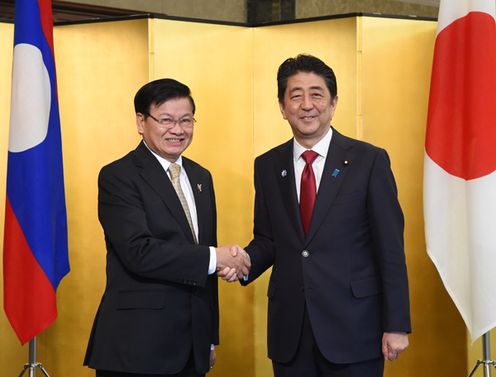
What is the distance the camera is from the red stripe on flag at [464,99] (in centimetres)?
362

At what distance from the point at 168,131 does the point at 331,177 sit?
1.90 feet

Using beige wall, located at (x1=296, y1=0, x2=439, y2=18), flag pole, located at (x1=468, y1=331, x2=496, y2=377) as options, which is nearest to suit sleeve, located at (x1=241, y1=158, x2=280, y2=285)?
flag pole, located at (x1=468, y1=331, x2=496, y2=377)

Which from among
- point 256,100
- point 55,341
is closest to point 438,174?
point 256,100

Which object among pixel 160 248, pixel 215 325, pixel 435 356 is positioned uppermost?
pixel 160 248

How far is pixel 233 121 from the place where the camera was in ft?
14.1

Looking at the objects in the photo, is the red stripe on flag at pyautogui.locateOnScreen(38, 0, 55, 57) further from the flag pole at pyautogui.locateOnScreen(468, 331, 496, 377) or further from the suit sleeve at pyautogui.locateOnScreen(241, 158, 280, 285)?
the flag pole at pyautogui.locateOnScreen(468, 331, 496, 377)

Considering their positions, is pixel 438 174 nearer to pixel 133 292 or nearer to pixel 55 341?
pixel 133 292

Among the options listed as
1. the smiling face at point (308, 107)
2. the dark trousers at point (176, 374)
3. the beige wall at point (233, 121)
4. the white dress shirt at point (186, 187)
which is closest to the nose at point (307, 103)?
the smiling face at point (308, 107)

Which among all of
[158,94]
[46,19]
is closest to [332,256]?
[158,94]

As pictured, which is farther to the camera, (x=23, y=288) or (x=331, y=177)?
(x=23, y=288)

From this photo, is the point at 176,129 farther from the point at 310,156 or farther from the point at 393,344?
the point at 393,344

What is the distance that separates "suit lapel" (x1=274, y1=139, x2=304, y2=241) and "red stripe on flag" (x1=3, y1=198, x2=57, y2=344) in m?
1.25

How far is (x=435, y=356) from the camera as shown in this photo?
418cm

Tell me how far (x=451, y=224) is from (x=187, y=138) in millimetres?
1299
